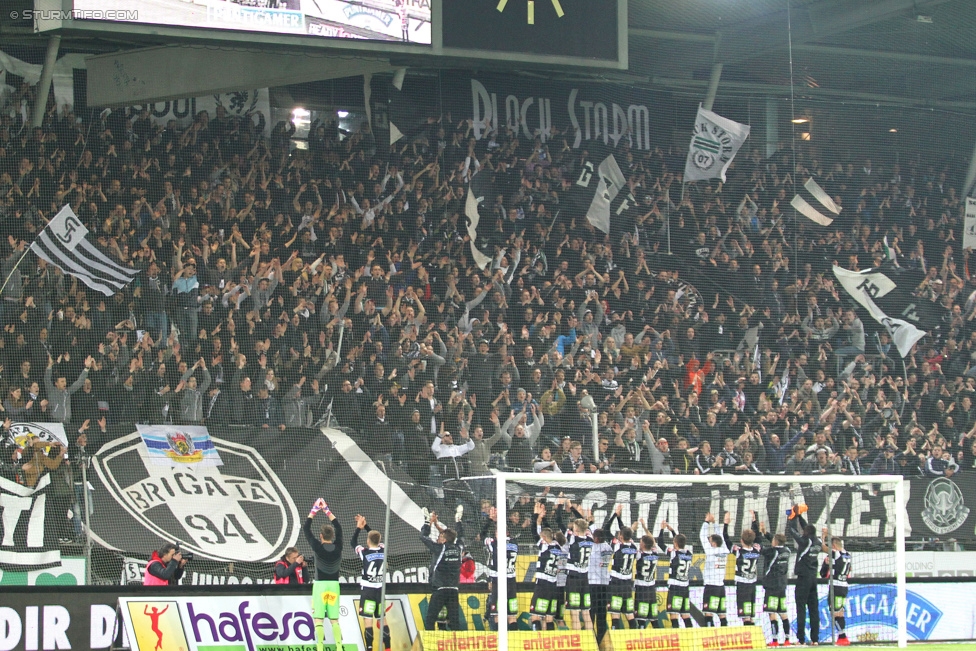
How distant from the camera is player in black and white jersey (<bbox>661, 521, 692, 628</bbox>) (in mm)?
12664

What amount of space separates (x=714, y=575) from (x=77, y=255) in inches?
331

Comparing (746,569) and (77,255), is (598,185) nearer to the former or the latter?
(746,569)

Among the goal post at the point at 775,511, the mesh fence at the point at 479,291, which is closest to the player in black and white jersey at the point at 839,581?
the goal post at the point at 775,511

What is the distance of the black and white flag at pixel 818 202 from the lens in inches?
749

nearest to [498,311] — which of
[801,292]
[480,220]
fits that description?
[480,220]

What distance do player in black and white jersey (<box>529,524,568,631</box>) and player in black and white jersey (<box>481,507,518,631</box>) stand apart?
207 millimetres

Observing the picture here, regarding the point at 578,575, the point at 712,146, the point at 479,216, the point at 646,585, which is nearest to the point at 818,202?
the point at 712,146

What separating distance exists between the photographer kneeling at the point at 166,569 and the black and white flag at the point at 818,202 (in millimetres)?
11146

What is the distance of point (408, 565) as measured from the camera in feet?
45.0

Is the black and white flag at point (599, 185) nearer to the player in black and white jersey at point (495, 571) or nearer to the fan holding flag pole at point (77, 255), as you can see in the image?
the player in black and white jersey at point (495, 571)

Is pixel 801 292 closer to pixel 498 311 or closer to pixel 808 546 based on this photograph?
pixel 498 311

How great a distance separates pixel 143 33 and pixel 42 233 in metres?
4.11

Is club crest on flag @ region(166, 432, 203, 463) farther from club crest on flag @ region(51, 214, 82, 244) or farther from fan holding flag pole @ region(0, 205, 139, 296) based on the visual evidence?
club crest on flag @ region(51, 214, 82, 244)

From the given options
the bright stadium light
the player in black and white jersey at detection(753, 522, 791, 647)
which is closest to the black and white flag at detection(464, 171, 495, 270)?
the bright stadium light
